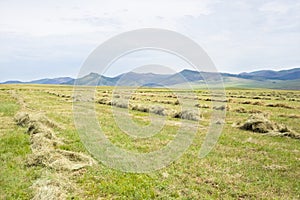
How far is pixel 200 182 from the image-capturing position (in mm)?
10078

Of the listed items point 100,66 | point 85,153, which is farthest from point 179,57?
point 85,153

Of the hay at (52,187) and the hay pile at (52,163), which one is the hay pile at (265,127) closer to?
the hay pile at (52,163)

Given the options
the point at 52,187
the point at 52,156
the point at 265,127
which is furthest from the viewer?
the point at 265,127

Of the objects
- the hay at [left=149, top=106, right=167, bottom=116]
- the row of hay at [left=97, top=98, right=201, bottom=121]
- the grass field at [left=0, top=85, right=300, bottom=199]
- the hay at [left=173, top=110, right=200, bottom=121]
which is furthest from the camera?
the hay at [left=149, top=106, right=167, bottom=116]

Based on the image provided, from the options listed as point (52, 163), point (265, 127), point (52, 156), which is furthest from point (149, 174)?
point (265, 127)

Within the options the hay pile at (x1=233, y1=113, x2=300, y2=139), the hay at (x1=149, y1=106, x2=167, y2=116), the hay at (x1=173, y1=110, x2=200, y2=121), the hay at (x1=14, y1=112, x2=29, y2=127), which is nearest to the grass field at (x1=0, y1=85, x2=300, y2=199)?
the hay pile at (x1=233, y1=113, x2=300, y2=139)

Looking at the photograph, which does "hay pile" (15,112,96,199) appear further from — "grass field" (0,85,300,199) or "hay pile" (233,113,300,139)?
"hay pile" (233,113,300,139)

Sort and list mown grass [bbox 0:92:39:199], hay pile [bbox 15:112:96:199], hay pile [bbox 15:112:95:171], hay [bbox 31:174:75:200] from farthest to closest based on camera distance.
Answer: hay pile [bbox 15:112:95:171] → mown grass [bbox 0:92:39:199] → hay pile [bbox 15:112:96:199] → hay [bbox 31:174:75:200]

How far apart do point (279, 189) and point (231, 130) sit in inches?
429

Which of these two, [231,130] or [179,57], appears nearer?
[179,57]

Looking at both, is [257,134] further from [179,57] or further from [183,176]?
[183,176]

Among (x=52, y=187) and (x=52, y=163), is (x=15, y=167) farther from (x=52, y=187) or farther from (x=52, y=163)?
(x=52, y=187)

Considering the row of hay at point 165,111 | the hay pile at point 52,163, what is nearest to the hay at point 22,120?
the hay pile at point 52,163

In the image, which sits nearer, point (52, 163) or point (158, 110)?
point (52, 163)
